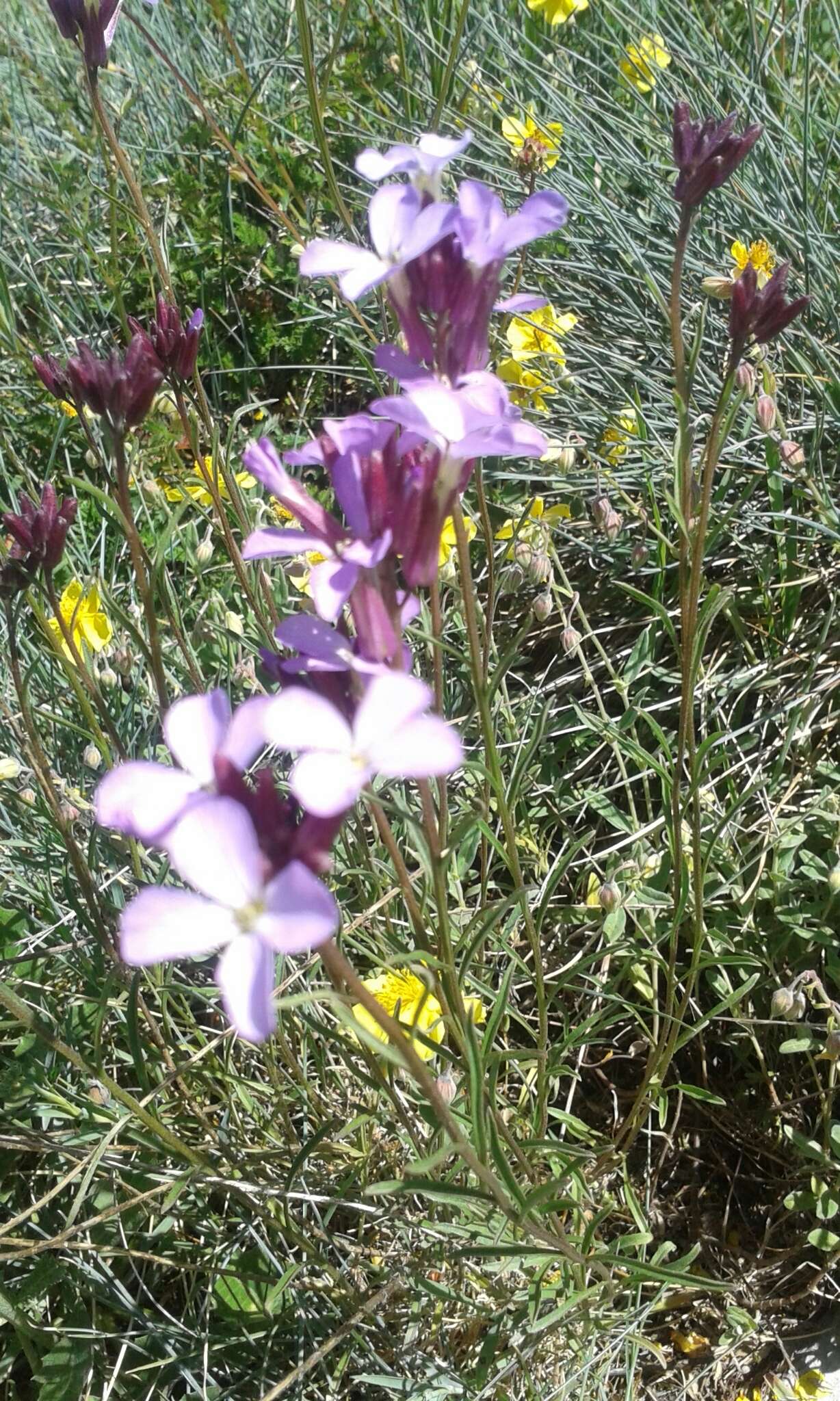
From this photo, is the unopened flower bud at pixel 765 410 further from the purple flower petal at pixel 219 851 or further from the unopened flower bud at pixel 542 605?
the purple flower petal at pixel 219 851

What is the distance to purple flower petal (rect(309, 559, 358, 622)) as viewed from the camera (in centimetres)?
84

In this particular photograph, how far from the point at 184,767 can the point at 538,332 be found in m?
1.94

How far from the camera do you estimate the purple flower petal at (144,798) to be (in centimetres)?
75

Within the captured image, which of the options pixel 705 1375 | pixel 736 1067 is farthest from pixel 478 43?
pixel 705 1375

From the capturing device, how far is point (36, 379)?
299 centimetres

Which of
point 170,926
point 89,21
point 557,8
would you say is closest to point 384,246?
point 170,926

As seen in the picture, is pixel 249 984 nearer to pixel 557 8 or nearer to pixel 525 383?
pixel 525 383

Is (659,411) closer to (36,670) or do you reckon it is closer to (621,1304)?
(36,670)

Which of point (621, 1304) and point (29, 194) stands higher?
point (29, 194)

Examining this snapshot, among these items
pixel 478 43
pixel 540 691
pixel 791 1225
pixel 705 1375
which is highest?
pixel 478 43

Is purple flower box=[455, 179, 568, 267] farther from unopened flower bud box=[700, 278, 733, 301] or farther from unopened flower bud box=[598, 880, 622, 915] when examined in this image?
unopened flower bud box=[598, 880, 622, 915]

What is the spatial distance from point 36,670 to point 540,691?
3.38ft

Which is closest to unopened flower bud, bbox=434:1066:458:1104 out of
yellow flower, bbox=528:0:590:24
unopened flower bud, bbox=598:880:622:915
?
unopened flower bud, bbox=598:880:622:915

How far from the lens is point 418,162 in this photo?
100cm
